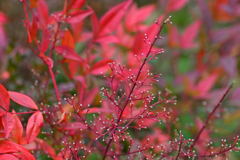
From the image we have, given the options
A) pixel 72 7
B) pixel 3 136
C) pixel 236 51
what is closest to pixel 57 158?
pixel 3 136

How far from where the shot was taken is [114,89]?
441mm

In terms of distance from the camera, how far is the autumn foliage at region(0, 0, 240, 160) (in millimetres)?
394

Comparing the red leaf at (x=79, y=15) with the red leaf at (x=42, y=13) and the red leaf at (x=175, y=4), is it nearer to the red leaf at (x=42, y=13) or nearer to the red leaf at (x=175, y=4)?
the red leaf at (x=42, y=13)

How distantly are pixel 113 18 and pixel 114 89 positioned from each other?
158 millimetres

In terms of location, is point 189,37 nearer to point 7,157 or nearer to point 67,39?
point 67,39

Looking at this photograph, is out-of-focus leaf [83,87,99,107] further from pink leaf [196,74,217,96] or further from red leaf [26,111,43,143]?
pink leaf [196,74,217,96]

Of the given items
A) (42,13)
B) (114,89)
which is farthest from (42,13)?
(114,89)

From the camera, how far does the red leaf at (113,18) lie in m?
0.50

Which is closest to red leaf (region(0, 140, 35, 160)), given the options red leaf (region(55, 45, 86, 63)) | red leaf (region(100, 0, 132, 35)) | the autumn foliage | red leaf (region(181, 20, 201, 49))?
the autumn foliage

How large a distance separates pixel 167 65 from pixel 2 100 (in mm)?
791

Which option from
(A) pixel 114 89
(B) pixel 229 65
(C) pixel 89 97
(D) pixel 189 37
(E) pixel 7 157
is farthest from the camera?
(D) pixel 189 37

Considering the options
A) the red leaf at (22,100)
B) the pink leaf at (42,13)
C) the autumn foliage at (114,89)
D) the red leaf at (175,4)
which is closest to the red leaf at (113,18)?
the autumn foliage at (114,89)

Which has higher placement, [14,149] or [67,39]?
[67,39]

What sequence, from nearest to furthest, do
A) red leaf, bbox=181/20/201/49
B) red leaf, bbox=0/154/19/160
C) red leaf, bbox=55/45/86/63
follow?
red leaf, bbox=0/154/19/160 → red leaf, bbox=55/45/86/63 → red leaf, bbox=181/20/201/49
